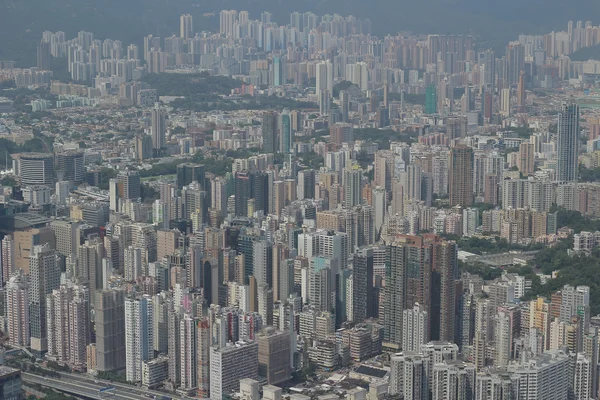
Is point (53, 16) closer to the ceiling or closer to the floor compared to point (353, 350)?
closer to the ceiling

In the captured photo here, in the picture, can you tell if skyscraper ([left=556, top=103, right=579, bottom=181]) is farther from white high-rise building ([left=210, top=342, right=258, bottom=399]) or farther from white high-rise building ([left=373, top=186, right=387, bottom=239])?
white high-rise building ([left=210, top=342, right=258, bottom=399])

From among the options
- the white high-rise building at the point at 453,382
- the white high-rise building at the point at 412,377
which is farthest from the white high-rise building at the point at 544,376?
the white high-rise building at the point at 412,377

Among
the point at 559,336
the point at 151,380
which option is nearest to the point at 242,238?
the point at 151,380

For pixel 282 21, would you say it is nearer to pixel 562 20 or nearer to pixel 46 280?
pixel 562 20

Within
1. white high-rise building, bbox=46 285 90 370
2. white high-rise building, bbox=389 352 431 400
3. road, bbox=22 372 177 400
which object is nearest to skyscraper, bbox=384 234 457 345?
white high-rise building, bbox=389 352 431 400

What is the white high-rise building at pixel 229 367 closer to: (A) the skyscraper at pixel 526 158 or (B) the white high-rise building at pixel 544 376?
(B) the white high-rise building at pixel 544 376

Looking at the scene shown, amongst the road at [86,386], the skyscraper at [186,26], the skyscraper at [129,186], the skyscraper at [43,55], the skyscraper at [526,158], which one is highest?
the skyscraper at [186,26]
